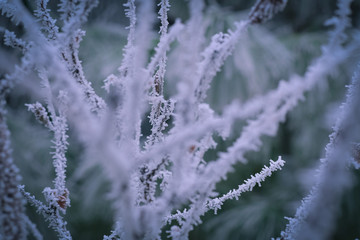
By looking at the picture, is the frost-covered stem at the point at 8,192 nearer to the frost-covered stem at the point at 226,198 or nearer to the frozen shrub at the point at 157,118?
the frozen shrub at the point at 157,118

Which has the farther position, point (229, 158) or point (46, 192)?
point (46, 192)

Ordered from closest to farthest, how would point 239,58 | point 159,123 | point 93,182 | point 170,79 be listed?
point 159,123 < point 239,58 < point 170,79 < point 93,182

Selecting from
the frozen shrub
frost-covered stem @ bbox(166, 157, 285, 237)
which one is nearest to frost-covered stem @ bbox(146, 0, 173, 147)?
the frozen shrub

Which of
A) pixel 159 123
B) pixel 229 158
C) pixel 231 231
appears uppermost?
pixel 231 231

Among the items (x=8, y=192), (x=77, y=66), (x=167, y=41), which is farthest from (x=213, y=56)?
(x=8, y=192)

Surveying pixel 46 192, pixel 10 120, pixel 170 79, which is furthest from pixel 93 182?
pixel 46 192

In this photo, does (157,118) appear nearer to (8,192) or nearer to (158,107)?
(158,107)

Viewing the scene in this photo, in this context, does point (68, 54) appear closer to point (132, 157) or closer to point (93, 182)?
point (132, 157)

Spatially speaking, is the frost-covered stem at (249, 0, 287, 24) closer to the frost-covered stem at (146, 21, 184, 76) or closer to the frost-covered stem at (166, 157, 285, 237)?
the frost-covered stem at (146, 21, 184, 76)

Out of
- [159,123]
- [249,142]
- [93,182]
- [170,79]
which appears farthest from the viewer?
[93,182]
